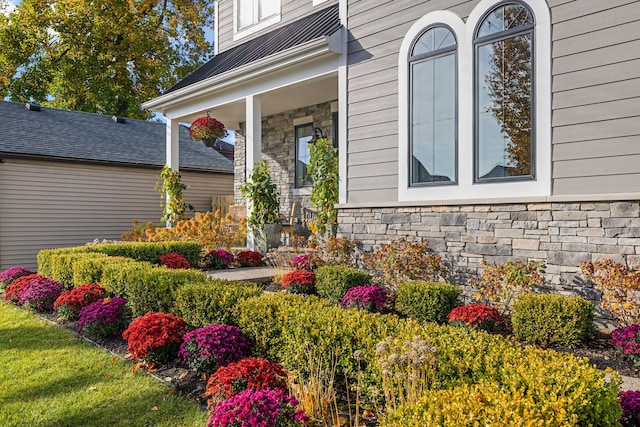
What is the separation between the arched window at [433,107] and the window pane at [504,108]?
0.37 m

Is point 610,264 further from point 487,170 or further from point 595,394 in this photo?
point 595,394

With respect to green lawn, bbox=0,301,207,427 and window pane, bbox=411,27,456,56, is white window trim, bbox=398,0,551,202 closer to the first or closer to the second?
window pane, bbox=411,27,456,56

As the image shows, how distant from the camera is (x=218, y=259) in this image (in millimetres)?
8273

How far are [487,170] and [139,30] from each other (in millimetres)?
19240

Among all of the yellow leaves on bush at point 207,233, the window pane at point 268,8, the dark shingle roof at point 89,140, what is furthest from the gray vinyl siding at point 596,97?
the dark shingle roof at point 89,140

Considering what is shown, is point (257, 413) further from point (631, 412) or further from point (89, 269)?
point (89, 269)

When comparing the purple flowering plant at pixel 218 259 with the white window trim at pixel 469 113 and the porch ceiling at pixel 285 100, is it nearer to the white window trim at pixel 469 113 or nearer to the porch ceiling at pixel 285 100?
the porch ceiling at pixel 285 100

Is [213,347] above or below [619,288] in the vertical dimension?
below

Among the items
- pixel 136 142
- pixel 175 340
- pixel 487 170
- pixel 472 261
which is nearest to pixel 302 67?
pixel 487 170

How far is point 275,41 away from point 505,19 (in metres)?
5.15

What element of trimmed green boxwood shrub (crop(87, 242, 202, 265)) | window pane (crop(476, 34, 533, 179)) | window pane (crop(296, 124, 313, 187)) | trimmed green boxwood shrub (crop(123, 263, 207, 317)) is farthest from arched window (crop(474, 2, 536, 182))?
window pane (crop(296, 124, 313, 187))

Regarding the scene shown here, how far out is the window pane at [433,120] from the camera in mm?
5820

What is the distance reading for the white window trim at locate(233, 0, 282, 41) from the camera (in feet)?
34.5

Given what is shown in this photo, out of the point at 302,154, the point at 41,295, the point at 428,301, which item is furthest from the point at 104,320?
the point at 302,154
